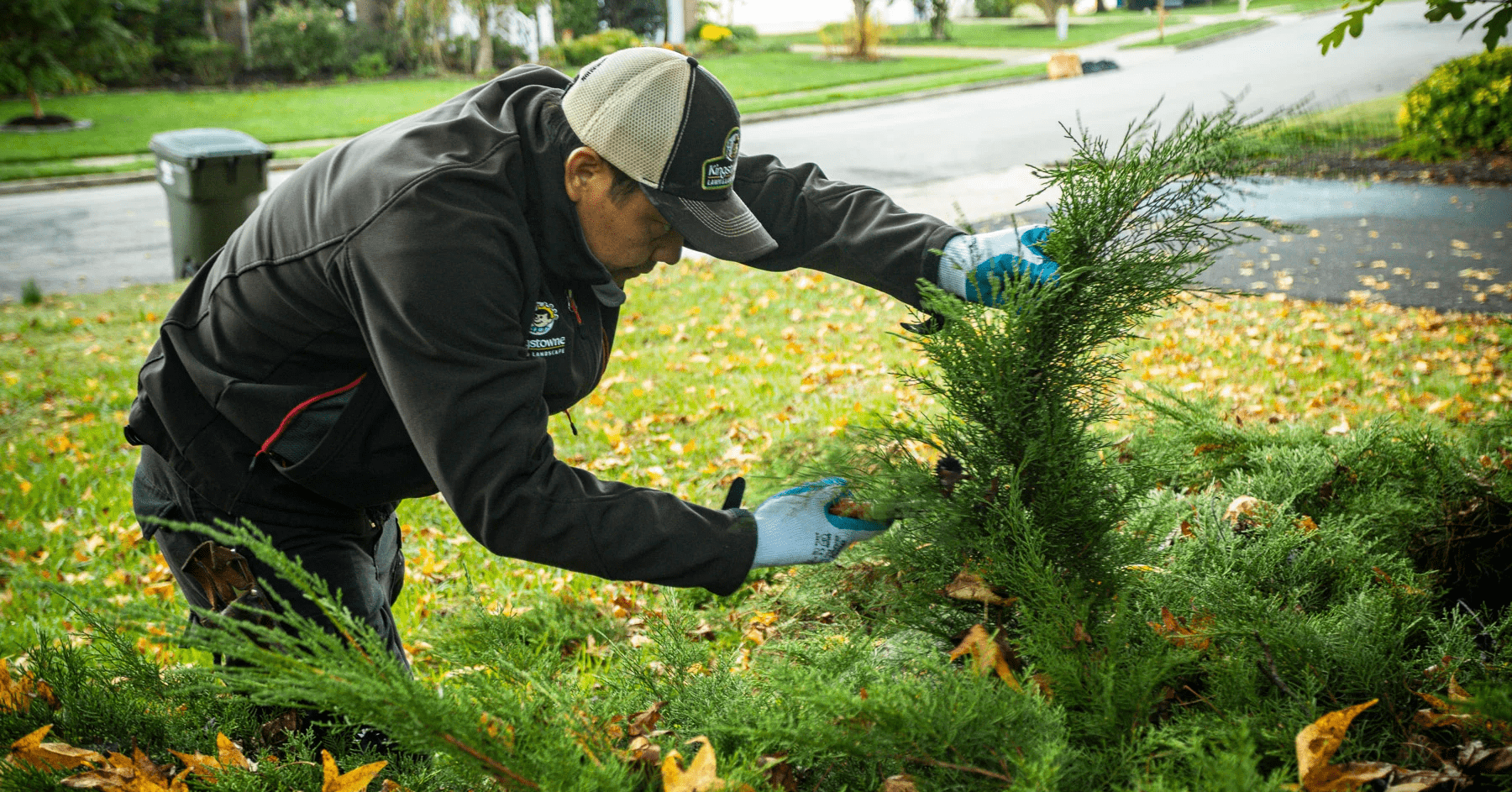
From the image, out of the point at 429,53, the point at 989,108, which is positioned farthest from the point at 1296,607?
the point at 429,53

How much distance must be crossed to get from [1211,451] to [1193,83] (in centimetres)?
2061

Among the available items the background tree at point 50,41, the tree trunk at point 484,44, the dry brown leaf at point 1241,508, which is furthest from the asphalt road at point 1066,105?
the background tree at point 50,41

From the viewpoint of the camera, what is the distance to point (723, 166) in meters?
2.14

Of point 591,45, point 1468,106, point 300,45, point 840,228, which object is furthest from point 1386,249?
point 300,45

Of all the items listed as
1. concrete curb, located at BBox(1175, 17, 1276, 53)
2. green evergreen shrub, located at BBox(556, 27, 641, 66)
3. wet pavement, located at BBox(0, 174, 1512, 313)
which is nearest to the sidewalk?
concrete curb, located at BBox(1175, 17, 1276, 53)

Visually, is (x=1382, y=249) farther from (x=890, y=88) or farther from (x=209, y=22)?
(x=209, y=22)

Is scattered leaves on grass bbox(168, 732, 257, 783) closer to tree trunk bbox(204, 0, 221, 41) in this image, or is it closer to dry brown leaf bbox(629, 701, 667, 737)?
dry brown leaf bbox(629, 701, 667, 737)

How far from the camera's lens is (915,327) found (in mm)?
1938

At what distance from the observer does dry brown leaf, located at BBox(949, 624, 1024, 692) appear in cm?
168

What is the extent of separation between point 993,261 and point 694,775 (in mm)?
1212

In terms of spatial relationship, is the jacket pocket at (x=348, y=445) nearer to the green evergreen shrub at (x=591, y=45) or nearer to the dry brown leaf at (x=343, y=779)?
the dry brown leaf at (x=343, y=779)

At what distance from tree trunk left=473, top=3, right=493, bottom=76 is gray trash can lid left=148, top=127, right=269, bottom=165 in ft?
68.8

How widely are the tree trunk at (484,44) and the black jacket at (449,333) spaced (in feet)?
91.9

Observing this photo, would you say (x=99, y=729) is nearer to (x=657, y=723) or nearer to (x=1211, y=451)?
(x=657, y=723)
